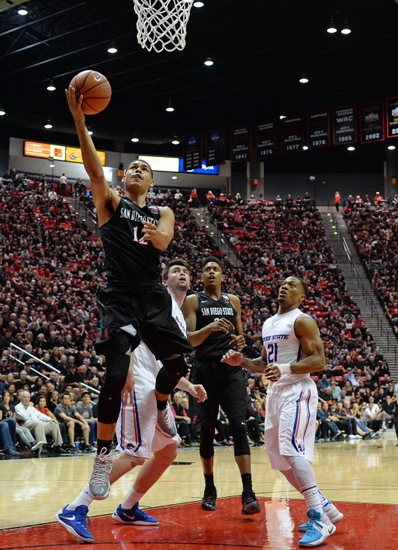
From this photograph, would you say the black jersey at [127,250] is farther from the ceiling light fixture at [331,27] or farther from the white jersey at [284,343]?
the ceiling light fixture at [331,27]

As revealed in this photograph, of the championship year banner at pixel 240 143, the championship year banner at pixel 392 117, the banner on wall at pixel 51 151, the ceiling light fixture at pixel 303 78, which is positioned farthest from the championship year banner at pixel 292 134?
the banner on wall at pixel 51 151

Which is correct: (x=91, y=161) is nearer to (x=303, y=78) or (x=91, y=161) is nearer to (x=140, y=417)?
(x=140, y=417)

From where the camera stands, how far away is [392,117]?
23.3 metres

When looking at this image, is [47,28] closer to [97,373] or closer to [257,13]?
[257,13]

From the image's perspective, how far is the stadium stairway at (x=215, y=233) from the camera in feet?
92.4

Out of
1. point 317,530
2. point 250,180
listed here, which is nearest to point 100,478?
point 317,530

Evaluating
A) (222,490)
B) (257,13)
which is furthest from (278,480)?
(257,13)

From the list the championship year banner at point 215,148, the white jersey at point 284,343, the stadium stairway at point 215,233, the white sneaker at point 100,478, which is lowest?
the white sneaker at point 100,478

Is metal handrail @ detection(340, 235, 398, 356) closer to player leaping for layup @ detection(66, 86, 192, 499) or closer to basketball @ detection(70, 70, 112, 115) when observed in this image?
player leaping for layup @ detection(66, 86, 192, 499)

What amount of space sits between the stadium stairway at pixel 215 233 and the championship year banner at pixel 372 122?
706 centimetres

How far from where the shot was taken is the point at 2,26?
22906mm

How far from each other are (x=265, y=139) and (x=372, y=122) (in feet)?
14.2

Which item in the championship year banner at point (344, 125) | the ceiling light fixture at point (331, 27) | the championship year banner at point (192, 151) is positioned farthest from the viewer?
the championship year banner at point (192, 151)

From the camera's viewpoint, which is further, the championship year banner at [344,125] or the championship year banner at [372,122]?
the championship year banner at [344,125]
